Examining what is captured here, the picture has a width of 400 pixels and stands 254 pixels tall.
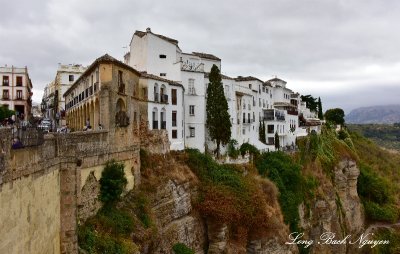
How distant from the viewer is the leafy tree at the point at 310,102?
3628 inches

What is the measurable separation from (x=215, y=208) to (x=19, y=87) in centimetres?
3245

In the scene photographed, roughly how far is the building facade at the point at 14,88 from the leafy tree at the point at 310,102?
202ft

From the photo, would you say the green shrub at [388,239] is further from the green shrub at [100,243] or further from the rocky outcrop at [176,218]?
the green shrub at [100,243]

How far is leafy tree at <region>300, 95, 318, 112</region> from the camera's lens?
302ft

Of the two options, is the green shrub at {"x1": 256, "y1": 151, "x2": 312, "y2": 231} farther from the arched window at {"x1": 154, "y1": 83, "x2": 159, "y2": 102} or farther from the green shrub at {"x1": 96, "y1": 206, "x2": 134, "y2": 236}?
the green shrub at {"x1": 96, "y1": 206, "x2": 134, "y2": 236}

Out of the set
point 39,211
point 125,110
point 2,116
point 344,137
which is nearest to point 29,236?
point 39,211

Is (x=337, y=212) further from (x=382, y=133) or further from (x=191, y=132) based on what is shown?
(x=382, y=133)

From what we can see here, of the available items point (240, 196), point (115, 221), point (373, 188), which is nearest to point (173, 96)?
point (240, 196)

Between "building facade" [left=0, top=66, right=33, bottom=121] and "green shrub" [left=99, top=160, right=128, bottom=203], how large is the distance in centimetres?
3123

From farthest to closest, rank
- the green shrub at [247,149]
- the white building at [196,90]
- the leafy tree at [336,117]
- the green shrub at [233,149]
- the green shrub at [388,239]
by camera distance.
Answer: the leafy tree at [336,117] < the green shrub at [388,239] < the green shrub at [247,149] < the green shrub at [233,149] < the white building at [196,90]

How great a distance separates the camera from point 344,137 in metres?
69.0

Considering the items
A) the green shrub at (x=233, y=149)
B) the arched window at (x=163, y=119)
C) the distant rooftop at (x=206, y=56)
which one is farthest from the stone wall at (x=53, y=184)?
the distant rooftop at (x=206, y=56)

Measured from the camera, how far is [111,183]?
73.9ft

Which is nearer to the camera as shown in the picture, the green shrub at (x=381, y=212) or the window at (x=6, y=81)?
the window at (x=6, y=81)
